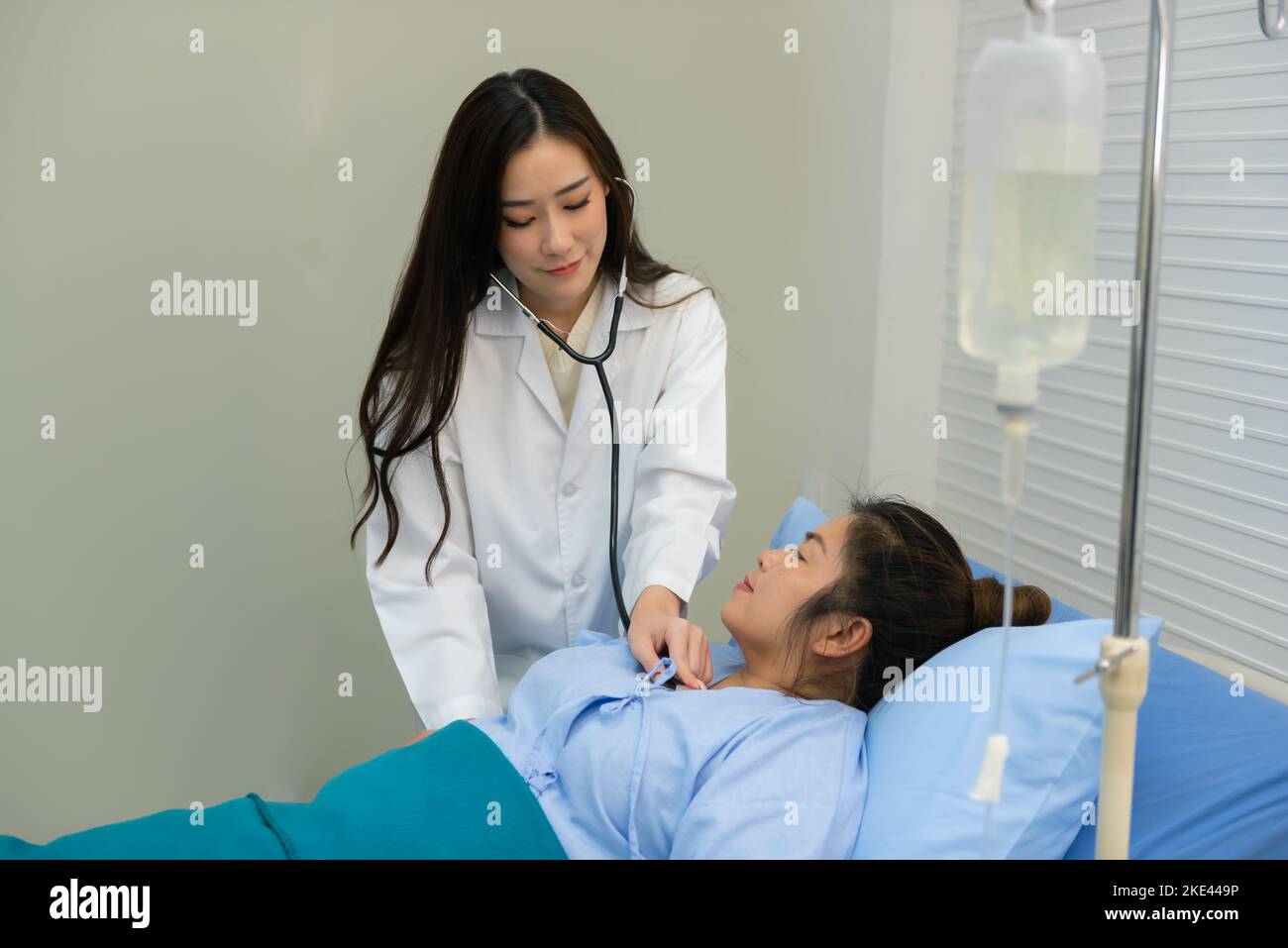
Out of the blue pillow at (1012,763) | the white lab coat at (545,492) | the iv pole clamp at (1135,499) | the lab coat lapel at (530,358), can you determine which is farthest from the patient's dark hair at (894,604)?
the iv pole clamp at (1135,499)

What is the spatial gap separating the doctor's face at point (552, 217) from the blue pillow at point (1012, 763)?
76 centimetres

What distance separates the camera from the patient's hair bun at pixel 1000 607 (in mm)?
1687

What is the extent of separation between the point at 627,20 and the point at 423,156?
1.82 feet

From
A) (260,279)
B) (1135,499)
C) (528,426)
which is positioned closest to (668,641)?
(528,426)

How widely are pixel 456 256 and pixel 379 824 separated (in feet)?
2.62

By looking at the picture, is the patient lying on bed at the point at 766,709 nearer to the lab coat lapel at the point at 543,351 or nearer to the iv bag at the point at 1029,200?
the lab coat lapel at the point at 543,351

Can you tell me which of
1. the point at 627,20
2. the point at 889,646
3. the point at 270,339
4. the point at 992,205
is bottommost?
the point at 889,646

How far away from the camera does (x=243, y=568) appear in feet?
8.75

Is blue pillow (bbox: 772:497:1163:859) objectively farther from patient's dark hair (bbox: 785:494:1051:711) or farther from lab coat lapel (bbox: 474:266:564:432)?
lab coat lapel (bbox: 474:266:564:432)

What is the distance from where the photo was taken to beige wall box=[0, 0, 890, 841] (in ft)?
8.04

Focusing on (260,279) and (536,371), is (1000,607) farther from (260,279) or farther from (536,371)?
(260,279)

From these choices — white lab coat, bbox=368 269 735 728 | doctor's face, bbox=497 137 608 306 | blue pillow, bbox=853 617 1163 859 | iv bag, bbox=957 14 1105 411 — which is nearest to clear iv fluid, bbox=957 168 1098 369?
iv bag, bbox=957 14 1105 411
